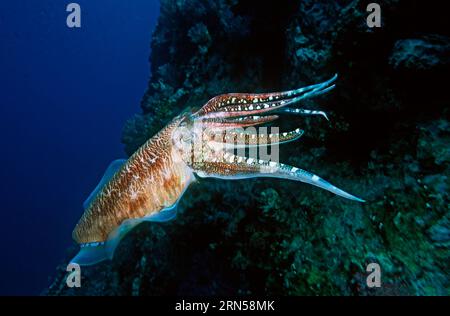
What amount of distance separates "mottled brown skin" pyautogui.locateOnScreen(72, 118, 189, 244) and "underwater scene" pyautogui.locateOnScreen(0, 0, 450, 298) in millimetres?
12

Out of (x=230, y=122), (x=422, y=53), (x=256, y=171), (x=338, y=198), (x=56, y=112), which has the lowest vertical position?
(x=338, y=198)

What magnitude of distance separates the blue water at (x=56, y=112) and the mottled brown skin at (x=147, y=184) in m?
42.5

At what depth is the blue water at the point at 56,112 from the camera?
48.8 metres

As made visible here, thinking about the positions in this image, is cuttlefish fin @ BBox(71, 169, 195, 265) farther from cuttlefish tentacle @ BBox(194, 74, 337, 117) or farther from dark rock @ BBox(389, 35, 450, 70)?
dark rock @ BBox(389, 35, 450, 70)

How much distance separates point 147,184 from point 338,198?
2.41 metres

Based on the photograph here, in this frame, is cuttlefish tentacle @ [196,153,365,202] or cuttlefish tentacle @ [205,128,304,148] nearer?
cuttlefish tentacle @ [196,153,365,202]

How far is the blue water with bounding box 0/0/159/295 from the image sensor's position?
160 feet

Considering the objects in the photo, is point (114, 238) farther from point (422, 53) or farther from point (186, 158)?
point (422, 53)

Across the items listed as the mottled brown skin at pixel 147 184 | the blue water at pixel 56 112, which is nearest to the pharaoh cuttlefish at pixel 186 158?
the mottled brown skin at pixel 147 184

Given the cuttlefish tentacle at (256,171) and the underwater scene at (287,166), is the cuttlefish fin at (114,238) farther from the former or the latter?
the cuttlefish tentacle at (256,171)

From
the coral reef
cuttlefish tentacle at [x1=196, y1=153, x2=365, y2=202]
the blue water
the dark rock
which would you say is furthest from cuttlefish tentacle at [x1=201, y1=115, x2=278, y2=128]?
the blue water

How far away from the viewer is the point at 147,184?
208 cm

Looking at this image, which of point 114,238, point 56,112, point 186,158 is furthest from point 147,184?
point 56,112
